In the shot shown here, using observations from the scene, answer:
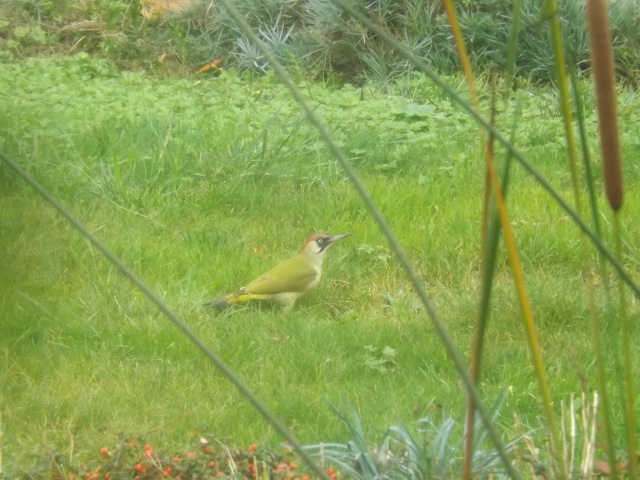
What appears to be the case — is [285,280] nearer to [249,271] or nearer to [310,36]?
[249,271]

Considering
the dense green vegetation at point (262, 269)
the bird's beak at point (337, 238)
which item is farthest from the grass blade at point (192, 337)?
the bird's beak at point (337, 238)

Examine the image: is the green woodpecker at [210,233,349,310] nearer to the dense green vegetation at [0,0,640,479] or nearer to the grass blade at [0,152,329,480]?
the dense green vegetation at [0,0,640,479]

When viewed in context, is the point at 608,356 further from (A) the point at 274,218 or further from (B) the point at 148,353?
(A) the point at 274,218

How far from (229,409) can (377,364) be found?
715 millimetres

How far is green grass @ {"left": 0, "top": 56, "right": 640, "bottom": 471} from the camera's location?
3980 millimetres

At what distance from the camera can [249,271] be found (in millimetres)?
5383

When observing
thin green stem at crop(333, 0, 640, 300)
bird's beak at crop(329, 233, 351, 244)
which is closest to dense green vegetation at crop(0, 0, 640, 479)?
bird's beak at crop(329, 233, 351, 244)

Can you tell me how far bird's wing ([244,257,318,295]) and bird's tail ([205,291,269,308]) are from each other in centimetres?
2

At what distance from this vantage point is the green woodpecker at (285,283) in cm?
501

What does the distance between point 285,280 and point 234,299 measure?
0.86 feet

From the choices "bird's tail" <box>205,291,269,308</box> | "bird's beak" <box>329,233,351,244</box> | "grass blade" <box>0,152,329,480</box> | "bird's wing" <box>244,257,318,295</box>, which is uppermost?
"grass blade" <box>0,152,329,480</box>

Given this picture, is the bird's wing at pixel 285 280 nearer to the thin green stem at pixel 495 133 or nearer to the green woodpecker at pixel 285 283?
the green woodpecker at pixel 285 283

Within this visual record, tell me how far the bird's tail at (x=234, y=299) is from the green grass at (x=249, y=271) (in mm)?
84

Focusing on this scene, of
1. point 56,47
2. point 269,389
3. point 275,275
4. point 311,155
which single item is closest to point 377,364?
point 269,389
